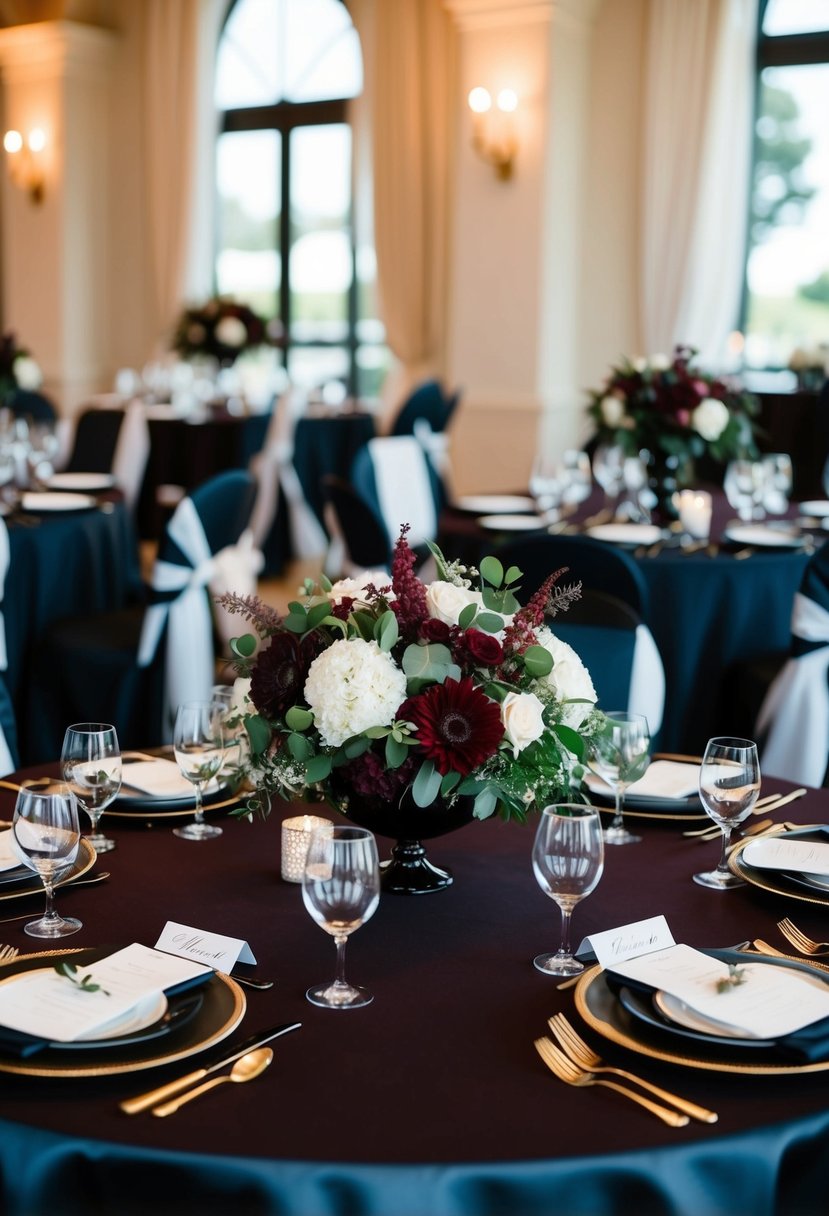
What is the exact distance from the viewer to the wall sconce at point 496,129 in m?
7.99

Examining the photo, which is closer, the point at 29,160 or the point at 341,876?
the point at 341,876

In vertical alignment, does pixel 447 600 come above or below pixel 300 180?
below

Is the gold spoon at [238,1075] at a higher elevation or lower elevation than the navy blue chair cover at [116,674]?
higher

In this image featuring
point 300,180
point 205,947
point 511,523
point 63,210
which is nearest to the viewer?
point 205,947

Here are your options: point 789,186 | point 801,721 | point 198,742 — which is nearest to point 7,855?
point 198,742

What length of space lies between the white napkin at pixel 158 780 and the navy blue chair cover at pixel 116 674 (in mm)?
2013

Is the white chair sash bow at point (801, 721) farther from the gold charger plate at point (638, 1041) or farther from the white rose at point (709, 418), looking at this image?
the gold charger plate at point (638, 1041)

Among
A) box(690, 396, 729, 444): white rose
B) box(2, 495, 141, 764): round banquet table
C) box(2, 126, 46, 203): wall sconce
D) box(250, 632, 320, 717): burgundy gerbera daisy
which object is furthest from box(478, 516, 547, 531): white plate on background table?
box(2, 126, 46, 203): wall sconce

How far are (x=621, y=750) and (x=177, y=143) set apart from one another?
9.91 m

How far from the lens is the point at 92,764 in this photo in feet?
5.94

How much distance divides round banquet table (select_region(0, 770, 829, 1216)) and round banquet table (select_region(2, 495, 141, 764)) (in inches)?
114

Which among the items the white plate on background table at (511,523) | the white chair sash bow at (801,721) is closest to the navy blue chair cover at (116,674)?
the white plate on background table at (511,523)

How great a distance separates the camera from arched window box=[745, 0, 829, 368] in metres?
8.13

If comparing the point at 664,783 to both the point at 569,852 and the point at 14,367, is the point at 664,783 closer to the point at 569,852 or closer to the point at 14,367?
the point at 569,852
